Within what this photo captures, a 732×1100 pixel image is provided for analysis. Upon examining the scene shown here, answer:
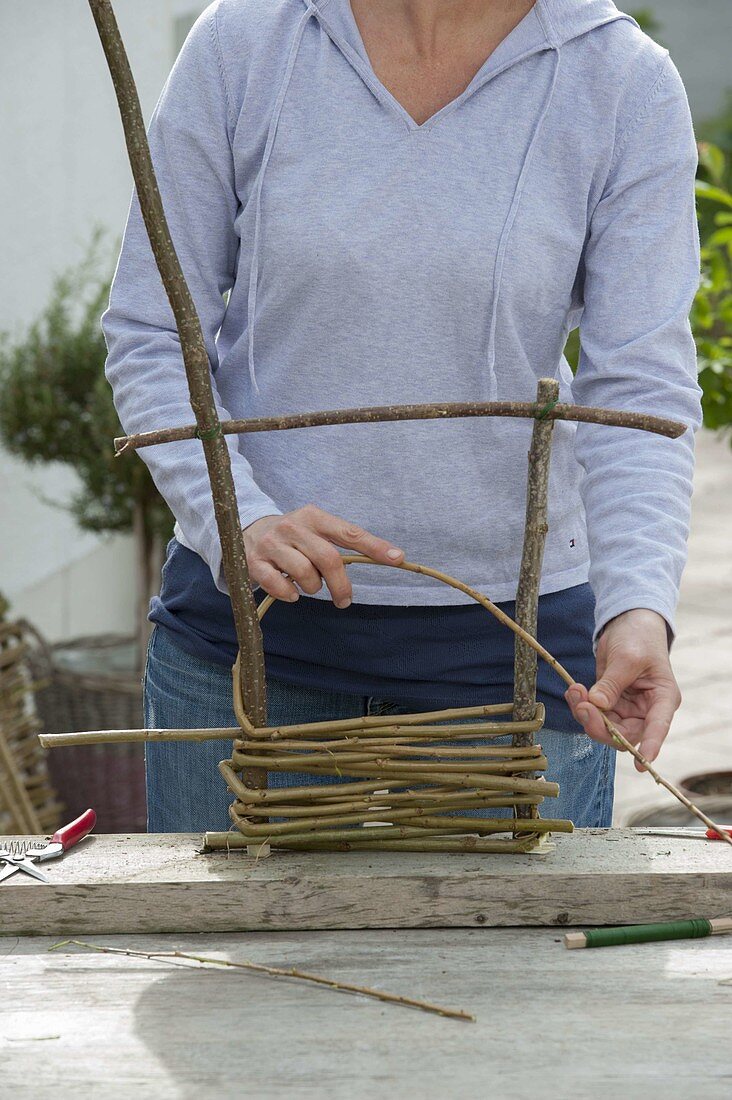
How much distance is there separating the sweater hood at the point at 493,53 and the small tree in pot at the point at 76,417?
1.65m

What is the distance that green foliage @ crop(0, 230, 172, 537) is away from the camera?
285cm

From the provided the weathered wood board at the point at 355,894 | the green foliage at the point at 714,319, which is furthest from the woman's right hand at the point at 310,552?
the green foliage at the point at 714,319

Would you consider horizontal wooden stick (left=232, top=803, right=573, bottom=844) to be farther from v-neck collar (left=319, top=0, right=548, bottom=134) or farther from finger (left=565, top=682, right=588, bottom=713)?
v-neck collar (left=319, top=0, right=548, bottom=134)

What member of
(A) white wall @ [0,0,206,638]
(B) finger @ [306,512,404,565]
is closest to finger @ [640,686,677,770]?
(B) finger @ [306,512,404,565]

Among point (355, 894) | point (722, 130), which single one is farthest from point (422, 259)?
point (722, 130)

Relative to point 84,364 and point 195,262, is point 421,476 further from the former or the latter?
point 84,364

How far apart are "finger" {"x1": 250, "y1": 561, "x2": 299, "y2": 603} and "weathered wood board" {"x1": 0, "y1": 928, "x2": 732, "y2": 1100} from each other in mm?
246

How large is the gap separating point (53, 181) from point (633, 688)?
263cm

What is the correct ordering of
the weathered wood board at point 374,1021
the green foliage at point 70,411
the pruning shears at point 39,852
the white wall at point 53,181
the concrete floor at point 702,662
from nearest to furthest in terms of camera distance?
1. the weathered wood board at point 374,1021
2. the pruning shears at point 39,852
3. the green foliage at point 70,411
4. the white wall at point 53,181
5. the concrete floor at point 702,662

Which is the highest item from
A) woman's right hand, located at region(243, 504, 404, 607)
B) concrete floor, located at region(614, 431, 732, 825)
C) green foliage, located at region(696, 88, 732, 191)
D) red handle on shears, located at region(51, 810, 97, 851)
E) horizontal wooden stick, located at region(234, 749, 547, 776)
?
green foliage, located at region(696, 88, 732, 191)

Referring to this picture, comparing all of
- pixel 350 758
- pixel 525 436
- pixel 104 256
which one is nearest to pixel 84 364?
pixel 104 256

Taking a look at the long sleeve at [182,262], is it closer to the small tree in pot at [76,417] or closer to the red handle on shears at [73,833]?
the red handle on shears at [73,833]

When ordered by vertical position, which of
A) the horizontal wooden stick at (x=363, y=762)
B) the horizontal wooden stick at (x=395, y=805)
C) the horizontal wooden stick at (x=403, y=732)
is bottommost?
the horizontal wooden stick at (x=395, y=805)

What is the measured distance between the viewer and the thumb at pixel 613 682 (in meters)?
0.98
